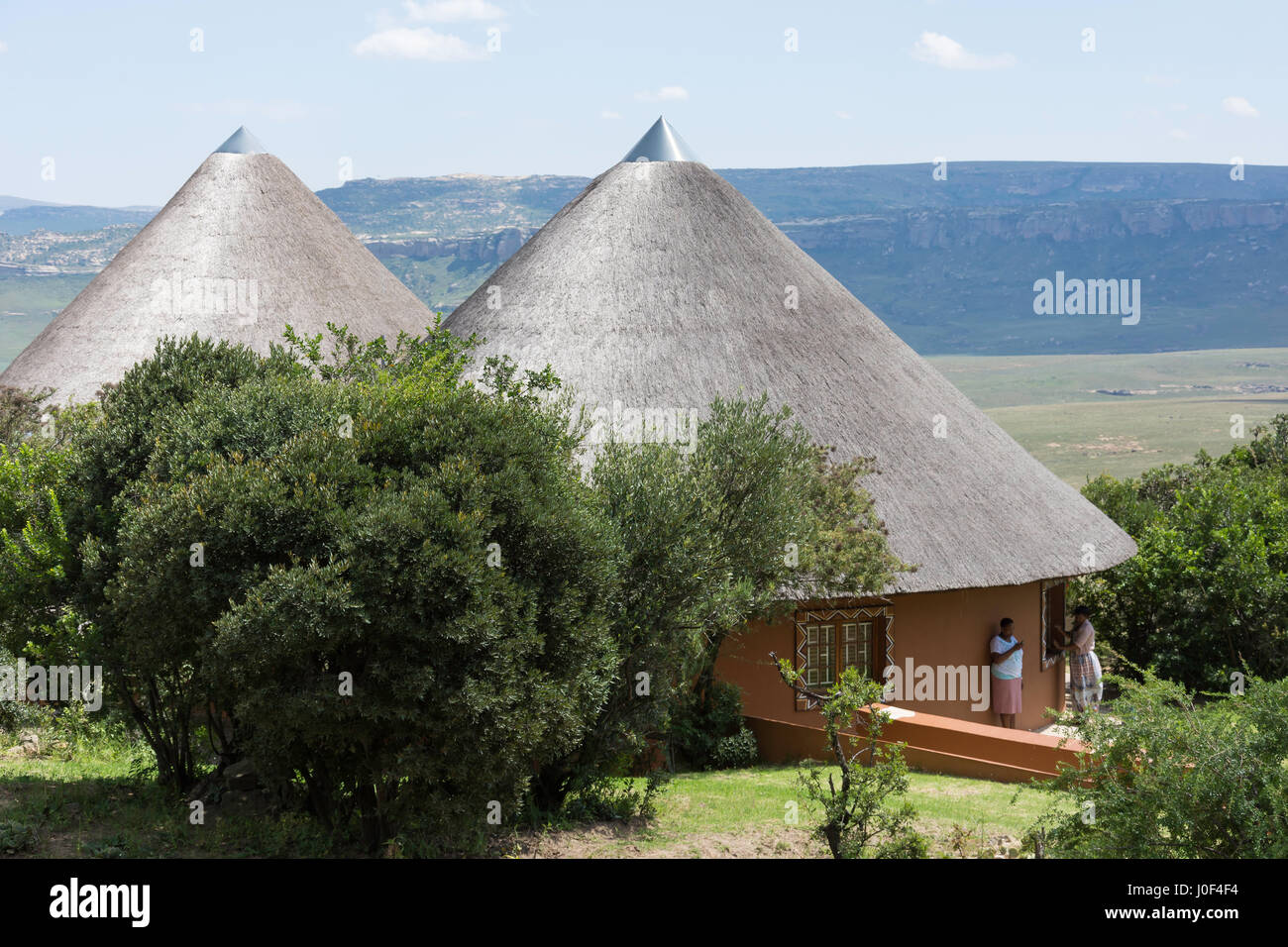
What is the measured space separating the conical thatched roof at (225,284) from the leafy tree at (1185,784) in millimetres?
20912

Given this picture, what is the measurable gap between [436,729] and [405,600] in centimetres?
103

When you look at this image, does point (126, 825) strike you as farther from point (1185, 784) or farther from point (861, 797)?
point (1185, 784)

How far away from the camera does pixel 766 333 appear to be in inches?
856

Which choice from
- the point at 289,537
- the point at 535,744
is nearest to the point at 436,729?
the point at 535,744

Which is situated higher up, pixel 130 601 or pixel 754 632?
pixel 130 601

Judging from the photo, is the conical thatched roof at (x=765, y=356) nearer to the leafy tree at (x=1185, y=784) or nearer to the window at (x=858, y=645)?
the window at (x=858, y=645)

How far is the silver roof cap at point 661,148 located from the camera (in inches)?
1021

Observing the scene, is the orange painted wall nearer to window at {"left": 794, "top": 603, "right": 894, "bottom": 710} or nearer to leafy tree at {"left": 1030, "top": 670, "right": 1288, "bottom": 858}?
window at {"left": 794, "top": 603, "right": 894, "bottom": 710}

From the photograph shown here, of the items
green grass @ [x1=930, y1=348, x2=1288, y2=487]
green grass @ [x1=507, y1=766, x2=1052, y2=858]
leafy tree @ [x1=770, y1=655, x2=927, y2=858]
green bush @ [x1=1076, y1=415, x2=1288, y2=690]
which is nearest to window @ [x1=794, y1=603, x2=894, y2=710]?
green grass @ [x1=507, y1=766, x2=1052, y2=858]

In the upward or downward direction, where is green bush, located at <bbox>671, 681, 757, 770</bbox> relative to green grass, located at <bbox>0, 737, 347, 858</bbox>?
downward

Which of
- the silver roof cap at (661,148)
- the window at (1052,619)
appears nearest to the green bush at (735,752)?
the window at (1052,619)

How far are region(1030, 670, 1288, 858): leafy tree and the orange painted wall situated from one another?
686cm

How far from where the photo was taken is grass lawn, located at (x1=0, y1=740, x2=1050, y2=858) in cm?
1042
